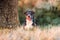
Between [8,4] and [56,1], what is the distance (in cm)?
432

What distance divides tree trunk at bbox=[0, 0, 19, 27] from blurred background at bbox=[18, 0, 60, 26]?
1830 mm

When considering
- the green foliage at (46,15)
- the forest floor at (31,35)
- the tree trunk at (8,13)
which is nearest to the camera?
the forest floor at (31,35)

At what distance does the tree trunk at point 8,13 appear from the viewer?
7.18 metres

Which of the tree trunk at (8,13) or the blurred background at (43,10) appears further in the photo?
the blurred background at (43,10)

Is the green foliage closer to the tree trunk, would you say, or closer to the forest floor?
the tree trunk

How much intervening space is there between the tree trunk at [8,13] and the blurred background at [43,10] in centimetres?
183

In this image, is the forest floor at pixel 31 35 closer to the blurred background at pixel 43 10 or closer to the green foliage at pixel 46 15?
the blurred background at pixel 43 10

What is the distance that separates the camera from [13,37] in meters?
5.69

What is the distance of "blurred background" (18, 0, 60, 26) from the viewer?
9588mm

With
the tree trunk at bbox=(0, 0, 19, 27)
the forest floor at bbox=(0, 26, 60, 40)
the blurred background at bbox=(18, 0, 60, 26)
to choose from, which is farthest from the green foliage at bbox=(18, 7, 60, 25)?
the forest floor at bbox=(0, 26, 60, 40)

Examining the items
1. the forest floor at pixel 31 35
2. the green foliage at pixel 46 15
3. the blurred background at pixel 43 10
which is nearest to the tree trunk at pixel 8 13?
the forest floor at pixel 31 35

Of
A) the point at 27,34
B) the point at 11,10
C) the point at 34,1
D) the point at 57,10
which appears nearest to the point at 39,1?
the point at 34,1

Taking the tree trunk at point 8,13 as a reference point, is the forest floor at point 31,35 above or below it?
below

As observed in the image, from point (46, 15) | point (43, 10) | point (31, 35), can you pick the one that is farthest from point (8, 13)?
point (43, 10)
